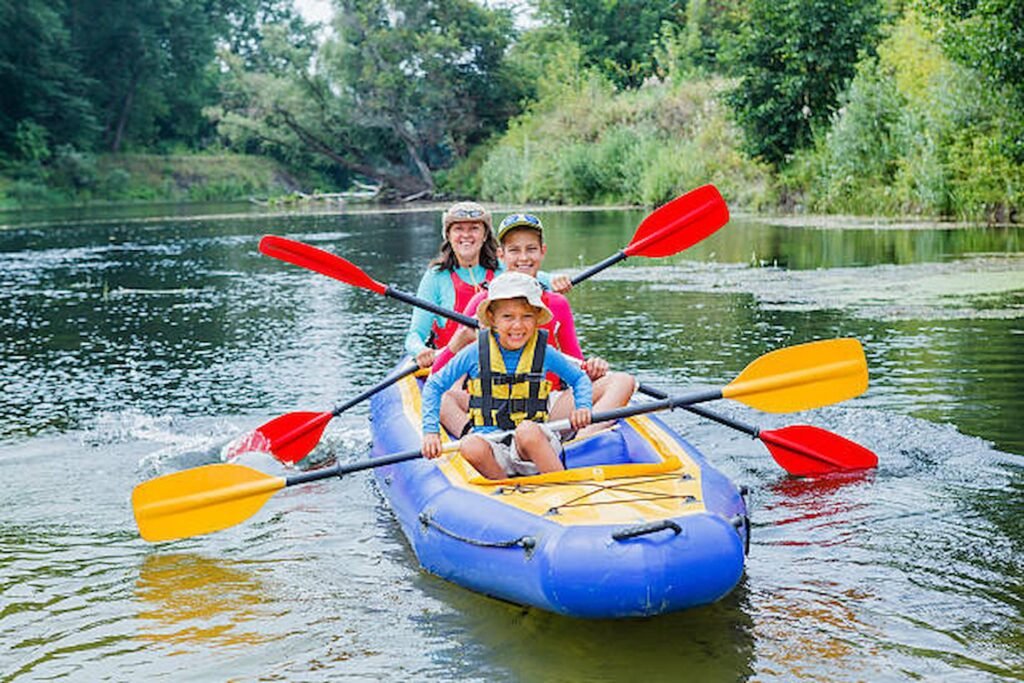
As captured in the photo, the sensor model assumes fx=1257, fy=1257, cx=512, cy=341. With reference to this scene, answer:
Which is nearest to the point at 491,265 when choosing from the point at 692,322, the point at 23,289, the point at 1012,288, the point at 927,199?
the point at 692,322

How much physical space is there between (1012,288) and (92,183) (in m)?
31.2

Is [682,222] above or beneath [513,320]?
above

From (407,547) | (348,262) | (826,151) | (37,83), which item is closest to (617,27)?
(37,83)

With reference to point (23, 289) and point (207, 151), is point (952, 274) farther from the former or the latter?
point (207, 151)

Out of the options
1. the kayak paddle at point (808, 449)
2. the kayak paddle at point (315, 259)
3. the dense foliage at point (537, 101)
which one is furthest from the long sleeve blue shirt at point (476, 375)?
the dense foliage at point (537, 101)

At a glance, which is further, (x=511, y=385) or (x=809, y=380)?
(x=809, y=380)

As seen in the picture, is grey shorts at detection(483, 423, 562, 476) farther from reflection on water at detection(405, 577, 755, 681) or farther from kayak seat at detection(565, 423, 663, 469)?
reflection on water at detection(405, 577, 755, 681)

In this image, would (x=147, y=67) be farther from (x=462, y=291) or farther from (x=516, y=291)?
(x=516, y=291)

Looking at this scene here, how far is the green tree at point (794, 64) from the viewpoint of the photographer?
17.1 m

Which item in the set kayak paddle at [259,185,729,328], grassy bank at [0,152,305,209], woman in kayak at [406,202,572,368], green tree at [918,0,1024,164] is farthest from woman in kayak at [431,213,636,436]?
grassy bank at [0,152,305,209]

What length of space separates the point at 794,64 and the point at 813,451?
43.6 feet

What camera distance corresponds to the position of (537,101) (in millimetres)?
32969

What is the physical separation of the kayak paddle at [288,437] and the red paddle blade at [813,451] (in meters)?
1.68

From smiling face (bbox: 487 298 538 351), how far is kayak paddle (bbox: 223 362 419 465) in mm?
1549
